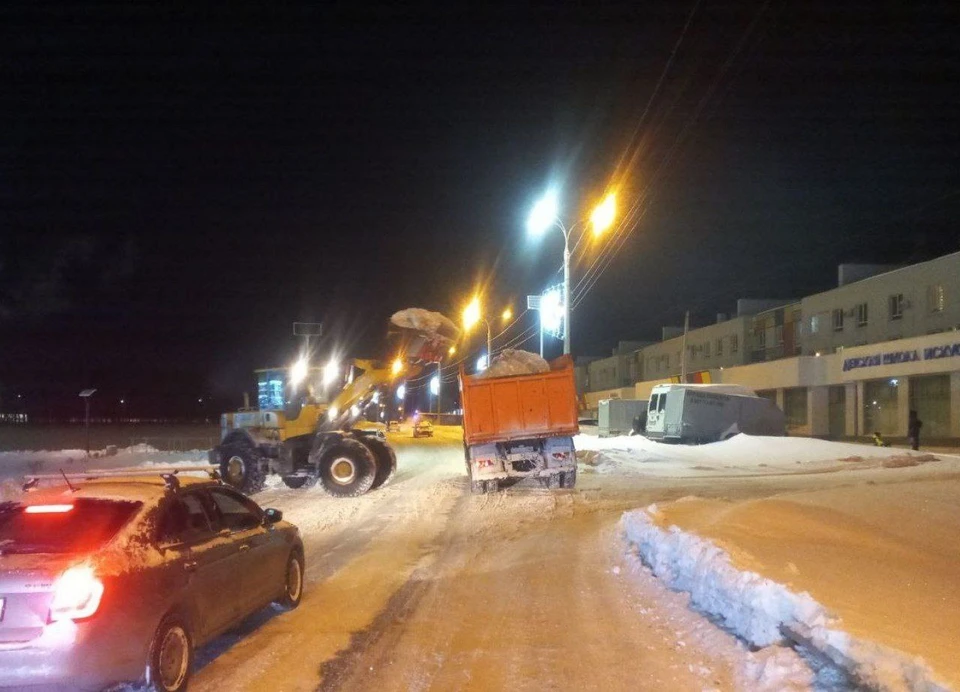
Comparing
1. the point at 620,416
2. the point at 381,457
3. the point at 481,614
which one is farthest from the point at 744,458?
the point at 481,614

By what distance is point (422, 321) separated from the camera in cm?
1981

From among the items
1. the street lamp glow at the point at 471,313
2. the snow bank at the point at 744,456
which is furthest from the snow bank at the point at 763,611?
the street lamp glow at the point at 471,313

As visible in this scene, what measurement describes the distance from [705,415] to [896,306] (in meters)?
17.3

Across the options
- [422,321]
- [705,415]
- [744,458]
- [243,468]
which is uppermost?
[422,321]

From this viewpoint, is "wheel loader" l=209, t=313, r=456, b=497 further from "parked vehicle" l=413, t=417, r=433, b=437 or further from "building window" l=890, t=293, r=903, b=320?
"parked vehicle" l=413, t=417, r=433, b=437

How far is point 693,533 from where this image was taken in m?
9.55

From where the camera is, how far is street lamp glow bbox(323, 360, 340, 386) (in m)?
20.8

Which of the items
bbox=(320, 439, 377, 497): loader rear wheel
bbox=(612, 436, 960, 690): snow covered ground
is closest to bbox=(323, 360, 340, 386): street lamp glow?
bbox=(320, 439, 377, 497): loader rear wheel

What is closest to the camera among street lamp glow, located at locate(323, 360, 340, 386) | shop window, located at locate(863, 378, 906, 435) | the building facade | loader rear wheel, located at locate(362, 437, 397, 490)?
loader rear wheel, located at locate(362, 437, 397, 490)

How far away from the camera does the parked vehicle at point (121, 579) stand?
5.23 metres

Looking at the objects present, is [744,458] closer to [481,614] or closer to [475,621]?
[481,614]

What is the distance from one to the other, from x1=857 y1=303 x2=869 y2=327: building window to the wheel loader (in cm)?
3493

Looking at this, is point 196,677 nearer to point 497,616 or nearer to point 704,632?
point 497,616

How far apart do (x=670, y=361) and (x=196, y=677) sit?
7253cm
